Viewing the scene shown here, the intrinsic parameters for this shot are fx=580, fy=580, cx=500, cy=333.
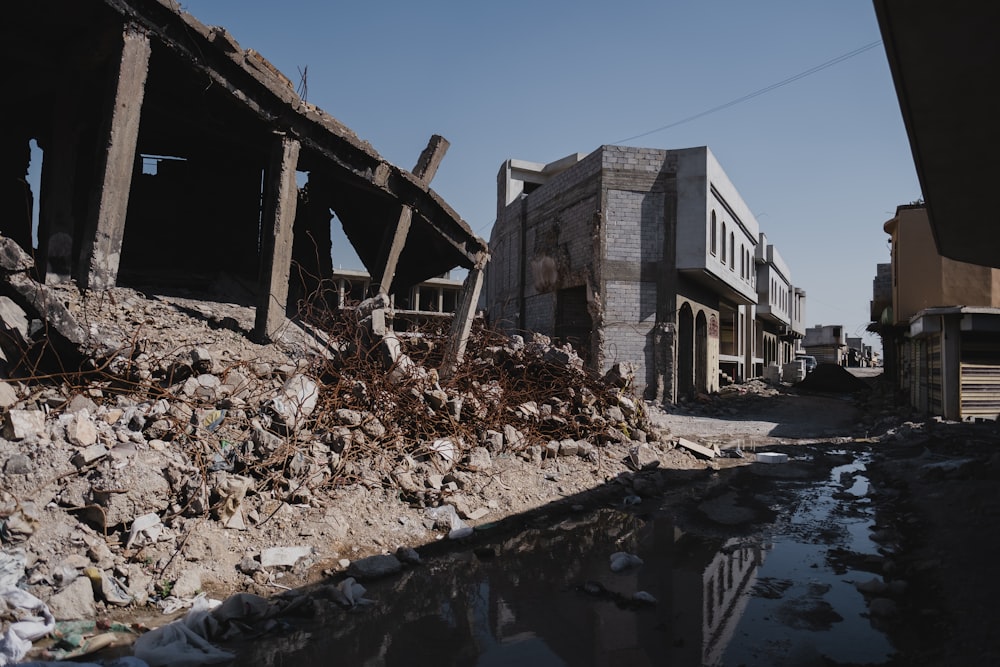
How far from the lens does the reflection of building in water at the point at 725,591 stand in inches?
131

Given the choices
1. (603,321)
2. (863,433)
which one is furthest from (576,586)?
(603,321)

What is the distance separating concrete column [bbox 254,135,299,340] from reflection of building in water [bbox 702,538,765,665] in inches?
213

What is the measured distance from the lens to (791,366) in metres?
27.1

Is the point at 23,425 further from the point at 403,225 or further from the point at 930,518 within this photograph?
the point at 930,518

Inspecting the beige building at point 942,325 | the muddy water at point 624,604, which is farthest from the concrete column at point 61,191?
the beige building at point 942,325

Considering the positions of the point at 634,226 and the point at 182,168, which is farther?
the point at 634,226

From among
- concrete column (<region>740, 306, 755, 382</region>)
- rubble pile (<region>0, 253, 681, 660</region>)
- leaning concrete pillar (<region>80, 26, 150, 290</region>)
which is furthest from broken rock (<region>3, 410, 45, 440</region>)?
concrete column (<region>740, 306, 755, 382</region>)

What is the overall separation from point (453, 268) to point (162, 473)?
6951 mm

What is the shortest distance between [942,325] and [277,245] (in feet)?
43.5

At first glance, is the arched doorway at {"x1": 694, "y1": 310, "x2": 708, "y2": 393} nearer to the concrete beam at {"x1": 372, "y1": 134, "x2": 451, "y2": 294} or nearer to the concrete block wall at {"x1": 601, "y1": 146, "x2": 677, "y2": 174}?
the concrete block wall at {"x1": 601, "y1": 146, "x2": 677, "y2": 174}

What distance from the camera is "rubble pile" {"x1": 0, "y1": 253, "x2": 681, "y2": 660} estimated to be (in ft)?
12.3

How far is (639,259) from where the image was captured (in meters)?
16.1

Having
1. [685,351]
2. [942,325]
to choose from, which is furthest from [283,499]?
[685,351]

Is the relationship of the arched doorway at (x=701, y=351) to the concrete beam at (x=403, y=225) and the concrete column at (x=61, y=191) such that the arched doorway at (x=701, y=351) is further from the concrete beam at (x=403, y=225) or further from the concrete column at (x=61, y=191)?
the concrete column at (x=61, y=191)
